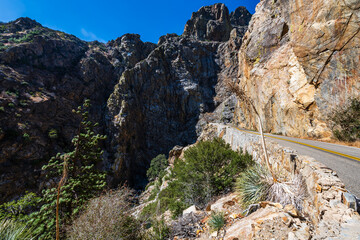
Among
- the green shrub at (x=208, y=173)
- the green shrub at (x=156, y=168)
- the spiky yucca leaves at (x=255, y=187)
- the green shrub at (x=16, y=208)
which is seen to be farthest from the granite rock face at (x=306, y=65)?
the green shrub at (x=156, y=168)

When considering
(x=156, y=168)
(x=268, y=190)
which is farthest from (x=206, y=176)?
(x=156, y=168)

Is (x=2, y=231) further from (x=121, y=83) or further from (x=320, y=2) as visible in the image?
(x=121, y=83)

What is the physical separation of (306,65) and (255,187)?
16063 mm

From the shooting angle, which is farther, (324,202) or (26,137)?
(26,137)

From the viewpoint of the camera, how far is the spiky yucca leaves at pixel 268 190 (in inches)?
150

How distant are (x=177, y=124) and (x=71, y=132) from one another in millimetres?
35400

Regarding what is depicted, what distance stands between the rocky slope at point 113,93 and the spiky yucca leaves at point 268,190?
39256mm

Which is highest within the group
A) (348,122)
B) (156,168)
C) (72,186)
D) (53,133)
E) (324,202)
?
(53,133)

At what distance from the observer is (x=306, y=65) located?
15.0 meters

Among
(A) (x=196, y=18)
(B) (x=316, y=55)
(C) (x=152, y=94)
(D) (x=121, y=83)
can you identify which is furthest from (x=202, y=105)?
(A) (x=196, y=18)

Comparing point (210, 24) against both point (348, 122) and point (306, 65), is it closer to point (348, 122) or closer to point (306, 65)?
point (306, 65)

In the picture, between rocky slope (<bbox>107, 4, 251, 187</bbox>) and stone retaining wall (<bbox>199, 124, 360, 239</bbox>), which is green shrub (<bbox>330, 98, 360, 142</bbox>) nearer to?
stone retaining wall (<bbox>199, 124, 360, 239</bbox>)

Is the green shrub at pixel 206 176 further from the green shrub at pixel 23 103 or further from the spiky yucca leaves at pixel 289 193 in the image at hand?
the green shrub at pixel 23 103

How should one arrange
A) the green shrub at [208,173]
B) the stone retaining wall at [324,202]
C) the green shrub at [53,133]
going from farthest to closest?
the green shrub at [53,133], the green shrub at [208,173], the stone retaining wall at [324,202]
